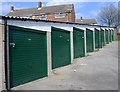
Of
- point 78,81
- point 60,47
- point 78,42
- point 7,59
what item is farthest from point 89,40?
point 7,59

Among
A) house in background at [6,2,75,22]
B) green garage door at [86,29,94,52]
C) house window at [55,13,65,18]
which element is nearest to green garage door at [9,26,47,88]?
green garage door at [86,29,94,52]

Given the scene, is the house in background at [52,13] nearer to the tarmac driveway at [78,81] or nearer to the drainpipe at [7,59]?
A: the tarmac driveway at [78,81]

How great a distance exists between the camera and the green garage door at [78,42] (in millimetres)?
20016

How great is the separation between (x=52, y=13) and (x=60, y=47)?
38744 millimetres

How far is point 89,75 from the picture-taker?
42.1 ft

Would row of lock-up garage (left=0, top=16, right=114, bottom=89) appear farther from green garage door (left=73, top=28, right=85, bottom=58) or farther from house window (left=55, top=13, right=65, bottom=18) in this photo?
house window (left=55, top=13, right=65, bottom=18)

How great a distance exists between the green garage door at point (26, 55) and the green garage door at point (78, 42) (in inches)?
296

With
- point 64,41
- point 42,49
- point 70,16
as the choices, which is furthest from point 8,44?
point 70,16

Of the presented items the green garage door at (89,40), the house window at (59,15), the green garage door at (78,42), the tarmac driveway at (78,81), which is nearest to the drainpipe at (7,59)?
the tarmac driveway at (78,81)

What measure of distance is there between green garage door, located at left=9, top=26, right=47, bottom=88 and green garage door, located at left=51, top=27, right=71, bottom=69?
1.94 m

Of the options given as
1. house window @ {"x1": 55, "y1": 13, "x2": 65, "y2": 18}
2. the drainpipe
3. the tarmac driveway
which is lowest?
the tarmac driveway

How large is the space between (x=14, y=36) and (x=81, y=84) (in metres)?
3.51

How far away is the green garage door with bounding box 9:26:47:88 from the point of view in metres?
10.1

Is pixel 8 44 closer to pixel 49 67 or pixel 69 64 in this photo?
pixel 49 67
